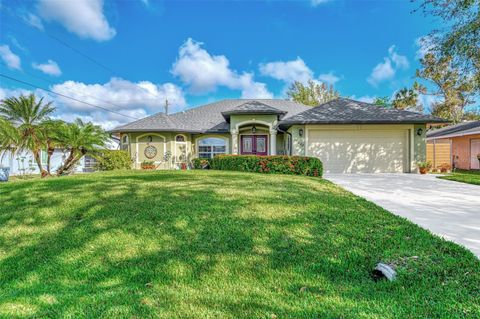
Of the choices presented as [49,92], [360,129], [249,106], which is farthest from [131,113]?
[360,129]

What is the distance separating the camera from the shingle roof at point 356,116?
44.2 ft

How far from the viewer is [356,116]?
14.0 m

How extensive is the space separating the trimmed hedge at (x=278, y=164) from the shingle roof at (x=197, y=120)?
523 centimetres

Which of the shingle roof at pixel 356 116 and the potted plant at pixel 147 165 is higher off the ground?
the shingle roof at pixel 356 116

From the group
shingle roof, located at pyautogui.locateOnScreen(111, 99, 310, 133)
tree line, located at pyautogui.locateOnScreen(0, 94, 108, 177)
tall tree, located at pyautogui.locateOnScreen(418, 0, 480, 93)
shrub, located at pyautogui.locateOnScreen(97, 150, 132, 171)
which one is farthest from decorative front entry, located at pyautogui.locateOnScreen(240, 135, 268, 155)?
tall tree, located at pyautogui.locateOnScreen(418, 0, 480, 93)

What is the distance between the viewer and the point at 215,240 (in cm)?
388

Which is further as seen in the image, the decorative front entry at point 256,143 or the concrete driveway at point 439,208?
the decorative front entry at point 256,143

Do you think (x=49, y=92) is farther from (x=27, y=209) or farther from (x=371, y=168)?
(x=371, y=168)

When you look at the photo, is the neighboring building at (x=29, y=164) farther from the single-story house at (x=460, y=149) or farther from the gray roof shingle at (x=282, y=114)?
the single-story house at (x=460, y=149)

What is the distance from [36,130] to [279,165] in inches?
418

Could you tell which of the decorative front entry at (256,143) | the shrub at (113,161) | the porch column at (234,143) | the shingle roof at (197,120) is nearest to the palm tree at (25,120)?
the shrub at (113,161)

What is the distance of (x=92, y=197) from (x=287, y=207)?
4306 millimetres

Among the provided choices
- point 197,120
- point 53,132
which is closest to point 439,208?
point 53,132

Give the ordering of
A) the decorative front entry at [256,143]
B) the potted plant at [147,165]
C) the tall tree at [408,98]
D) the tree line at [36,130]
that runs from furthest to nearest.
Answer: the tall tree at [408,98], the decorative front entry at [256,143], the potted plant at [147,165], the tree line at [36,130]
